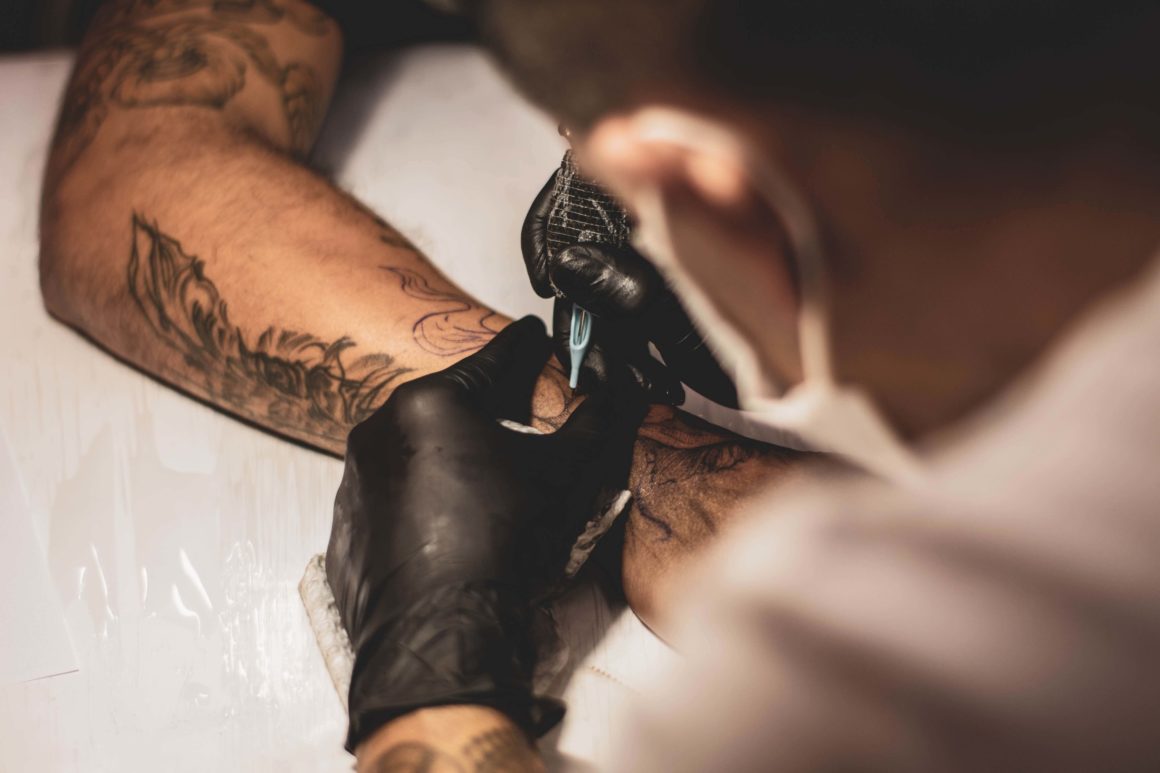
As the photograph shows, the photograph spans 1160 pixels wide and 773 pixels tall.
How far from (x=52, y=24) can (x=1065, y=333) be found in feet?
5.99

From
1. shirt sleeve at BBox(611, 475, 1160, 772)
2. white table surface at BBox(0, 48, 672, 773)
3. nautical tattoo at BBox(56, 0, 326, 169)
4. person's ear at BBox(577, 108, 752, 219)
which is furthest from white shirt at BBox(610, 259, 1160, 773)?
nautical tattoo at BBox(56, 0, 326, 169)

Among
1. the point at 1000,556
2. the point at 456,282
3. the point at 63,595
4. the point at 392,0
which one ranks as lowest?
the point at 63,595

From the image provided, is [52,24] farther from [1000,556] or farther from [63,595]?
[1000,556]

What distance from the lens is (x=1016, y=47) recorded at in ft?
0.99

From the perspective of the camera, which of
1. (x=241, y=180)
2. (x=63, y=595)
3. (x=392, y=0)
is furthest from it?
(x=392, y=0)

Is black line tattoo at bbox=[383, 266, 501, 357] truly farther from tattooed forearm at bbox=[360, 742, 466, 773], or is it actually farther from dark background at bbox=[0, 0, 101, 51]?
dark background at bbox=[0, 0, 101, 51]

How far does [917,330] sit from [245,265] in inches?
36.1

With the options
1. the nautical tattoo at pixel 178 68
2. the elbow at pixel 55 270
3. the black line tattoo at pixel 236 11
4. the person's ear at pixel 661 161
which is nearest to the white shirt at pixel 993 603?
the person's ear at pixel 661 161

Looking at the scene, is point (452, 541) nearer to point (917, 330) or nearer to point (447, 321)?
point (447, 321)

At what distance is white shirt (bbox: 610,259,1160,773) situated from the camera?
29 centimetres

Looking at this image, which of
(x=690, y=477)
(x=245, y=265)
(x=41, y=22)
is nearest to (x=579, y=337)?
(x=690, y=477)

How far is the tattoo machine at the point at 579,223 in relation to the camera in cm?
102

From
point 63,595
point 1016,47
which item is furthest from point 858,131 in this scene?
point 63,595

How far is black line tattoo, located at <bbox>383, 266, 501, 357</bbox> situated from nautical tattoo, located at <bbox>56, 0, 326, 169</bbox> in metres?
0.38
